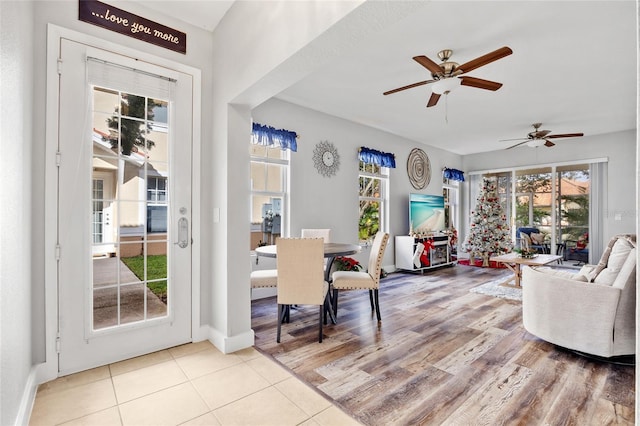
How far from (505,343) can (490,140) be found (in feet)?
16.8

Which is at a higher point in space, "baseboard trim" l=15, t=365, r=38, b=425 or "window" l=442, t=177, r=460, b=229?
"window" l=442, t=177, r=460, b=229

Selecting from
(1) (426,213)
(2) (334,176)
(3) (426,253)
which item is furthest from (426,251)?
(2) (334,176)

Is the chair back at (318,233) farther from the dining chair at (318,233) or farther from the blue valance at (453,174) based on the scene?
the blue valance at (453,174)

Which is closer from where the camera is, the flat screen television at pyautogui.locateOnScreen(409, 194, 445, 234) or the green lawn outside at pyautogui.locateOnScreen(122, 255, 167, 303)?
the green lawn outside at pyautogui.locateOnScreen(122, 255, 167, 303)

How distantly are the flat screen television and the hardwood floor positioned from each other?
2.67m

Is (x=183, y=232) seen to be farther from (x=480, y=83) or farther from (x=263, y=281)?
(x=480, y=83)

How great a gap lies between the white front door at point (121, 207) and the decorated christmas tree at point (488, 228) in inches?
252

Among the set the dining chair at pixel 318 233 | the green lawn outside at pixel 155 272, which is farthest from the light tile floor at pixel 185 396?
the dining chair at pixel 318 233

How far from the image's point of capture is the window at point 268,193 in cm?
430

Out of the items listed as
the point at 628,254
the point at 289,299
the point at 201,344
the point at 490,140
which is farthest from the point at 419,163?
the point at 201,344

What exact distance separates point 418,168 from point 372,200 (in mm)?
1643

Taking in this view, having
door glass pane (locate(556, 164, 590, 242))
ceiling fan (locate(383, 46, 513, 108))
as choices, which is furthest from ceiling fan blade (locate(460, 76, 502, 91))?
door glass pane (locate(556, 164, 590, 242))

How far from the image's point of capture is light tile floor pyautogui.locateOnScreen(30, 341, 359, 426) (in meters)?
1.75

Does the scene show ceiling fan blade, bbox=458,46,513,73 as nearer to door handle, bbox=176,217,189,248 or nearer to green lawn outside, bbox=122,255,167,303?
door handle, bbox=176,217,189,248
